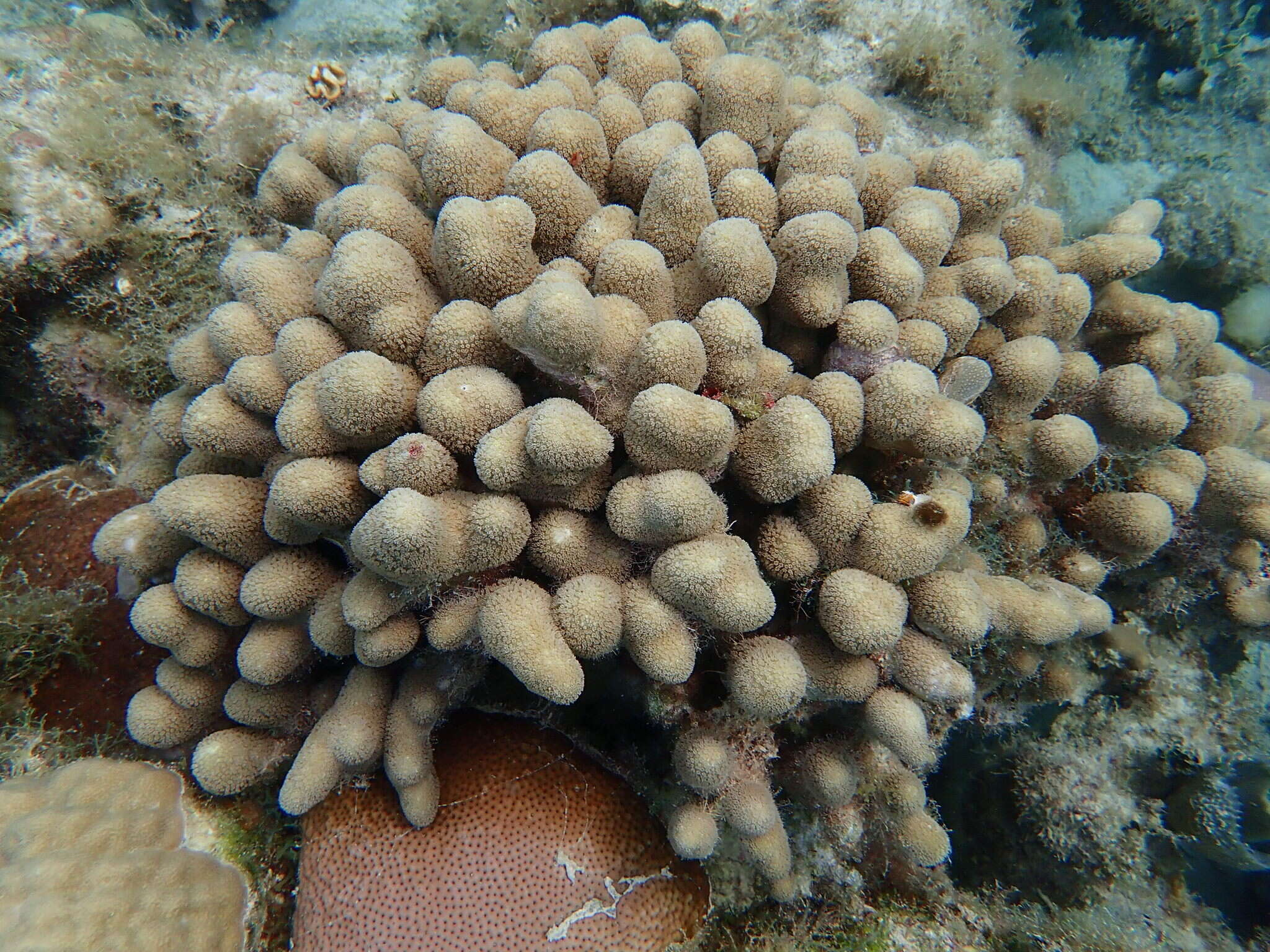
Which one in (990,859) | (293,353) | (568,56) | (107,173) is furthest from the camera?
(990,859)

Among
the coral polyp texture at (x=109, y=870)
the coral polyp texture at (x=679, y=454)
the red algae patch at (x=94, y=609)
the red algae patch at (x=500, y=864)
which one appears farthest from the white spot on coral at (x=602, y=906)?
the red algae patch at (x=94, y=609)

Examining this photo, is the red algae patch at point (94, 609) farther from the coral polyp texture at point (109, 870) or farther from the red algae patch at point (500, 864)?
the red algae patch at point (500, 864)

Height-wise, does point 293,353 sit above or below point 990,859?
above

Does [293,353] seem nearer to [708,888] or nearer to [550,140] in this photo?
[550,140]

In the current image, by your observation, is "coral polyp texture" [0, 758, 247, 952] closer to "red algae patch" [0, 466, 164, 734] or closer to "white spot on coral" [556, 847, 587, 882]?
"red algae patch" [0, 466, 164, 734]

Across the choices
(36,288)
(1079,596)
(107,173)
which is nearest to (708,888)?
(1079,596)

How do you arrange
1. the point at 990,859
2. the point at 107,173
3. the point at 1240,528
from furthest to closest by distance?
the point at 990,859
the point at 107,173
the point at 1240,528
